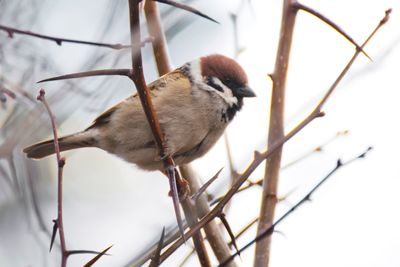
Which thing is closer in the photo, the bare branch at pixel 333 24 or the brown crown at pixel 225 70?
the bare branch at pixel 333 24

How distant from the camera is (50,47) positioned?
3.48m

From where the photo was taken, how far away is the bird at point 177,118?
10.8ft

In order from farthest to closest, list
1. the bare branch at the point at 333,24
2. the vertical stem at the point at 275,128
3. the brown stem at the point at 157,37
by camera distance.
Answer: the brown stem at the point at 157,37
the vertical stem at the point at 275,128
the bare branch at the point at 333,24

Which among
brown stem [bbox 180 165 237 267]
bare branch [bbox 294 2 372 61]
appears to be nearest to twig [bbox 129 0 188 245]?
brown stem [bbox 180 165 237 267]

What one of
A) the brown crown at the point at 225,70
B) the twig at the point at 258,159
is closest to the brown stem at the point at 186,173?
the twig at the point at 258,159

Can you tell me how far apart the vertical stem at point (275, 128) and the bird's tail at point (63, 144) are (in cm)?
173

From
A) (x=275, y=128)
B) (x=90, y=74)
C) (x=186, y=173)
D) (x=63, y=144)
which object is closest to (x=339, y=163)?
(x=275, y=128)

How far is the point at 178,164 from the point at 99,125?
582 millimetres

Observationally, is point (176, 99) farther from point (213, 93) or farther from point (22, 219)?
point (22, 219)

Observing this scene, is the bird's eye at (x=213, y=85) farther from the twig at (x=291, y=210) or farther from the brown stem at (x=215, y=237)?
the twig at (x=291, y=210)

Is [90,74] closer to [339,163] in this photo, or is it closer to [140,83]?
[140,83]

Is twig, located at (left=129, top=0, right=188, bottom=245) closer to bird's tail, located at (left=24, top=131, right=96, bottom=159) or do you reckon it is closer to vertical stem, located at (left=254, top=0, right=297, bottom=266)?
vertical stem, located at (left=254, top=0, right=297, bottom=266)

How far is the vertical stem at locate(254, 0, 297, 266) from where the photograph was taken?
6.37 feet

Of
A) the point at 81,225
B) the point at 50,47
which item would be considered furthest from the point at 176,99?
the point at 81,225
